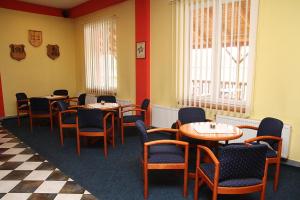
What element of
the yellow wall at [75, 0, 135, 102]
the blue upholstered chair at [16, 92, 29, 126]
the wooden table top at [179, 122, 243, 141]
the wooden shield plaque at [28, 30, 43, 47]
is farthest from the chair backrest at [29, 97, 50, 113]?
the wooden table top at [179, 122, 243, 141]

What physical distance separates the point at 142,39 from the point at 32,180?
3430 millimetres

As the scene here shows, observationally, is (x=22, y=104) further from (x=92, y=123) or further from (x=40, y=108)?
(x=92, y=123)

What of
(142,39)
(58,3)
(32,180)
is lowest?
(32,180)

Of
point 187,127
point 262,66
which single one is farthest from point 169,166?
point 262,66

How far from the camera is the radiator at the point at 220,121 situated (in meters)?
3.25

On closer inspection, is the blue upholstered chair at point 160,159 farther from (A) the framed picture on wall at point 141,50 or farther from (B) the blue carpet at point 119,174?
(A) the framed picture on wall at point 141,50

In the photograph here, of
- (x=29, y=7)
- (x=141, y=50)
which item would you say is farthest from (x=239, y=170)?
(x=29, y=7)

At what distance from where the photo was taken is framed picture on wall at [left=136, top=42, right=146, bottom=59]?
200 inches

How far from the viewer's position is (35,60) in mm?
6660

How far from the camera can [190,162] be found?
3408 mm

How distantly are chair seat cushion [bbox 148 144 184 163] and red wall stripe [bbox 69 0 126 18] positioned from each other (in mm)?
4071

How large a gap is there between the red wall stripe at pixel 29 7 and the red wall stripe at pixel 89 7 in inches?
18.1

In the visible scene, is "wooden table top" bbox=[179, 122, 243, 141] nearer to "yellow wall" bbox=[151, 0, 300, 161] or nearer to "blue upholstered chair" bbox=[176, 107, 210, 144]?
"blue upholstered chair" bbox=[176, 107, 210, 144]

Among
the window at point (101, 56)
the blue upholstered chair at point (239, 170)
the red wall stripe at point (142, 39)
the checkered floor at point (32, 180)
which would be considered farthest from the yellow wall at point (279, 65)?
the window at point (101, 56)
